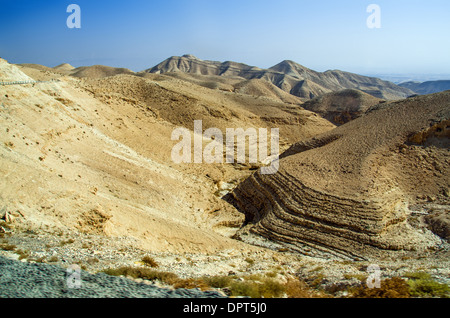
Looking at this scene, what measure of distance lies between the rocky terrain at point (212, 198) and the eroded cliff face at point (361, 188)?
6cm

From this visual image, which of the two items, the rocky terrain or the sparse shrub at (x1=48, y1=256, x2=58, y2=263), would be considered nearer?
the sparse shrub at (x1=48, y1=256, x2=58, y2=263)

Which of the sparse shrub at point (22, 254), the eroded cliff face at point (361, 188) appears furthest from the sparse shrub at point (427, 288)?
the sparse shrub at point (22, 254)

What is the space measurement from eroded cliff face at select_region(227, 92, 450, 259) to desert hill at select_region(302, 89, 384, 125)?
24.2 meters

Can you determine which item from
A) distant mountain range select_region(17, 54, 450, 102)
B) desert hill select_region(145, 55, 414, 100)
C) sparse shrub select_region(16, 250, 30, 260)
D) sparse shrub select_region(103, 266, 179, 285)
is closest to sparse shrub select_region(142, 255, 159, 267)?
sparse shrub select_region(103, 266, 179, 285)

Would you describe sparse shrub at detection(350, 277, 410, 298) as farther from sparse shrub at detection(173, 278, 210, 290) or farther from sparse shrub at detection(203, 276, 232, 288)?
sparse shrub at detection(173, 278, 210, 290)

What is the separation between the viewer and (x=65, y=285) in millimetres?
6402

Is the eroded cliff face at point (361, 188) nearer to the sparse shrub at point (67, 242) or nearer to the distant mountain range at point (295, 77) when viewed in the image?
the sparse shrub at point (67, 242)

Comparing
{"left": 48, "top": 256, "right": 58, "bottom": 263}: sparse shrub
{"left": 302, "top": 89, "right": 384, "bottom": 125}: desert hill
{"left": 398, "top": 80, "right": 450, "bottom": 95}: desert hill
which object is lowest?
{"left": 48, "top": 256, "right": 58, "bottom": 263}: sparse shrub

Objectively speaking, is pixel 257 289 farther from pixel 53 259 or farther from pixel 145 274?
pixel 53 259

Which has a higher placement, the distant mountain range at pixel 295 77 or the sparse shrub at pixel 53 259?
the distant mountain range at pixel 295 77

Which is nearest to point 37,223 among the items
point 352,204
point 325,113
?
point 352,204

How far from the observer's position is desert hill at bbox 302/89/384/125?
44622 millimetres

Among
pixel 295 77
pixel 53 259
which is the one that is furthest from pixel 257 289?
pixel 295 77

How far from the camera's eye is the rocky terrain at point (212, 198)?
30.3 feet
